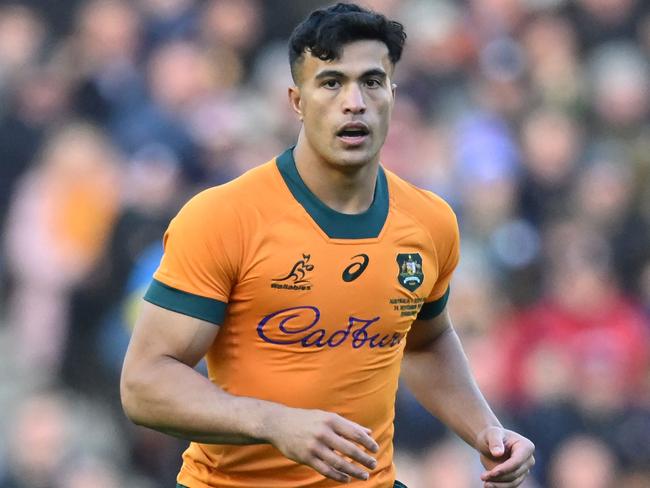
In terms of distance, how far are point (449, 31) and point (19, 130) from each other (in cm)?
306

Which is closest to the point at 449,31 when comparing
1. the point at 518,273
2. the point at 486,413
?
the point at 518,273

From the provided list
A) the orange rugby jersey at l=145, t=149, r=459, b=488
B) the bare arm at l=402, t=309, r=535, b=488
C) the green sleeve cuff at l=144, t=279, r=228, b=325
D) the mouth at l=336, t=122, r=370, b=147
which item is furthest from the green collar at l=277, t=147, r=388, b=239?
A: the bare arm at l=402, t=309, r=535, b=488

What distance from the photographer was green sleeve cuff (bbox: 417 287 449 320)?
496cm

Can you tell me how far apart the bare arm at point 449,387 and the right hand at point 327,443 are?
0.81 m

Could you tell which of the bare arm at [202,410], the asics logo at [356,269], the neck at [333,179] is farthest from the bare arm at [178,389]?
the neck at [333,179]

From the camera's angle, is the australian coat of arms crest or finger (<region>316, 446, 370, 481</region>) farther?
the australian coat of arms crest

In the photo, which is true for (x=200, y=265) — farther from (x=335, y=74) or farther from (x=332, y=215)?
(x=335, y=74)

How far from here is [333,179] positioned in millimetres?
4551

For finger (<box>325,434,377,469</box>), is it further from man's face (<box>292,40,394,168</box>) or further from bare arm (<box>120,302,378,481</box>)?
man's face (<box>292,40,394,168</box>)

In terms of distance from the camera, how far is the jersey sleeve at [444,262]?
4816 mm

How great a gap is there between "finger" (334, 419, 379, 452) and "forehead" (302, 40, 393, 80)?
116cm

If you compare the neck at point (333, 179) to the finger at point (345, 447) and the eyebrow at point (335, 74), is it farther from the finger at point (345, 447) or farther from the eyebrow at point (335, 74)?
the finger at point (345, 447)

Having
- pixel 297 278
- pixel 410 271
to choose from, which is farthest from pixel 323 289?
pixel 410 271

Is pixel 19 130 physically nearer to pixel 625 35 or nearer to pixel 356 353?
pixel 625 35
